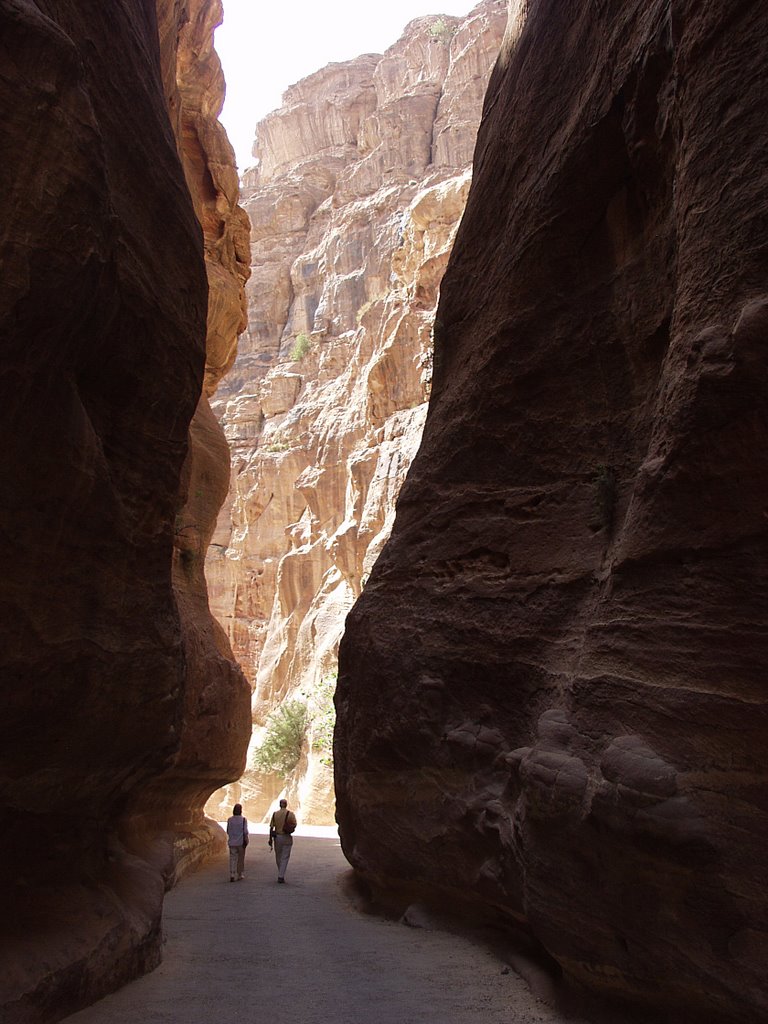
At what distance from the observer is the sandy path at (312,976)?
5.13 meters

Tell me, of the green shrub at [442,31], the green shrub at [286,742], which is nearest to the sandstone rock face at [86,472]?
the green shrub at [286,742]

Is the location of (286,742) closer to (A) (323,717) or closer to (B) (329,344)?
(A) (323,717)

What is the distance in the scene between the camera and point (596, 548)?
618 cm

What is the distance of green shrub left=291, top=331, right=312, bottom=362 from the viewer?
159ft

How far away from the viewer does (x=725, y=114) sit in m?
4.46

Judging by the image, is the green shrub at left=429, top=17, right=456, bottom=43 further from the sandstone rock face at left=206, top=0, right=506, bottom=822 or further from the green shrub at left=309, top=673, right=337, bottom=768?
the green shrub at left=309, top=673, right=337, bottom=768

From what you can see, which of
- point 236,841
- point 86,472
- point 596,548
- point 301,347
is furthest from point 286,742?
point 86,472

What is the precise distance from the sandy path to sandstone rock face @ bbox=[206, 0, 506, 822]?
18724 millimetres

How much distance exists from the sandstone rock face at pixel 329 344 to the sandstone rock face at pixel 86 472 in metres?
21.8

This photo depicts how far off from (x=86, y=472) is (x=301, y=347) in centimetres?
4534

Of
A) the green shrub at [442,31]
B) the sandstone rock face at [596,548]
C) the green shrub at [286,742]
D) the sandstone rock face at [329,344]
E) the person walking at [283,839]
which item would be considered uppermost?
the green shrub at [442,31]

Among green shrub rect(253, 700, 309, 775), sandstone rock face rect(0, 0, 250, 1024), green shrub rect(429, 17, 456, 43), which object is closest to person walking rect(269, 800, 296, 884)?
sandstone rock face rect(0, 0, 250, 1024)

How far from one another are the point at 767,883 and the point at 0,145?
5.45 metres

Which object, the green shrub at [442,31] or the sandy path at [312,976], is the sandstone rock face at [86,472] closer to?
the sandy path at [312,976]
